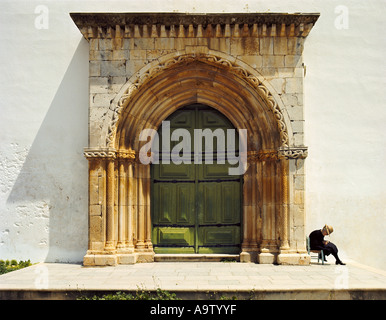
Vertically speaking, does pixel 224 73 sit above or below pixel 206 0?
below

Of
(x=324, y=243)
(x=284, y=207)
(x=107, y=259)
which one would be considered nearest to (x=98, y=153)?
(x=107, y=259)

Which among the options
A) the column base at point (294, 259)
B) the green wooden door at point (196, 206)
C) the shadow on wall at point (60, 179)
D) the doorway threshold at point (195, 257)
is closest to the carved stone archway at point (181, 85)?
the column base at point (294, 259)

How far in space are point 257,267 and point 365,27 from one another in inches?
196

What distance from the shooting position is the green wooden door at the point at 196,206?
7.96 metres

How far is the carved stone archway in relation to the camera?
7.30m

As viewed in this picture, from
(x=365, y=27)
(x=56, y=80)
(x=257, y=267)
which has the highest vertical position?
(x=365, y=27)

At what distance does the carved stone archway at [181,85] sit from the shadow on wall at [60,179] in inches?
25.7

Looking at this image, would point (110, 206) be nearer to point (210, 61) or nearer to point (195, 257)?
point (195, 257)

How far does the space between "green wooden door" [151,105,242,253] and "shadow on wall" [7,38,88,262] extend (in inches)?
56.9

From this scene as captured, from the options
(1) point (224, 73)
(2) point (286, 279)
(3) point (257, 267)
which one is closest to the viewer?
(2) point (286, 279)

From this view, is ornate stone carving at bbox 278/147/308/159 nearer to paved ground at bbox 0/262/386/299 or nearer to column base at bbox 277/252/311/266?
column base at bbox 277/252/311/266

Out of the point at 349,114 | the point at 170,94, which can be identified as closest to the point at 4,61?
the point at 170,94

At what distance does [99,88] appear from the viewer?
7.43 metres

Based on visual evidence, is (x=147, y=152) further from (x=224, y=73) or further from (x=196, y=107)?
(x=224, y=73)
